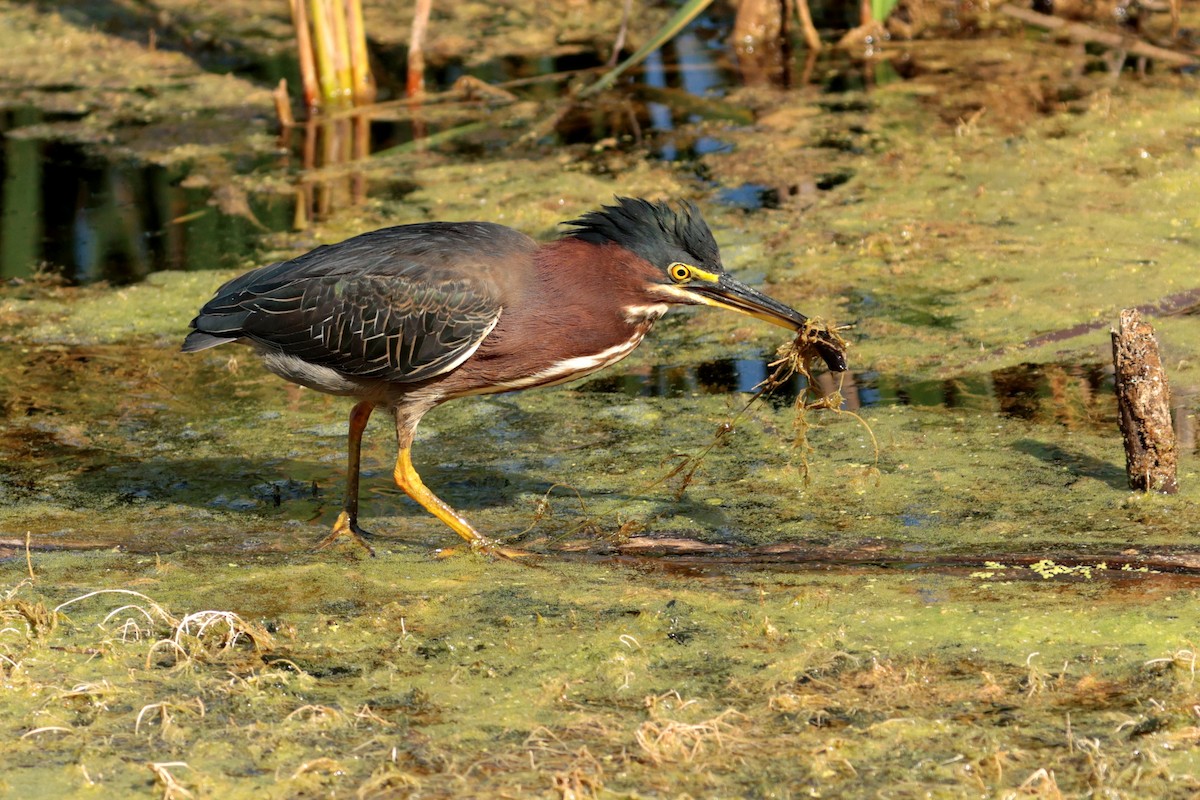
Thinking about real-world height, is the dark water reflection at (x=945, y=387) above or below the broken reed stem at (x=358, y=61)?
below

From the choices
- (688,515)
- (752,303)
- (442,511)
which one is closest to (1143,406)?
(752,303)

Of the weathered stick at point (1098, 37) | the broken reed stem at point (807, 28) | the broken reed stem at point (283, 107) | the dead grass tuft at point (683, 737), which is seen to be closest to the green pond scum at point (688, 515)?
the dead grass tuft at point (683, 737)

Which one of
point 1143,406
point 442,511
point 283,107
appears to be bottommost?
point 442,511

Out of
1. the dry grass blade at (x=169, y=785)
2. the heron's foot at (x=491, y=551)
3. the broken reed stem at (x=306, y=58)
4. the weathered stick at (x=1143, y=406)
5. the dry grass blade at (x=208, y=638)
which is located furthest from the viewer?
the broken reed stem at (x=306, y=58)

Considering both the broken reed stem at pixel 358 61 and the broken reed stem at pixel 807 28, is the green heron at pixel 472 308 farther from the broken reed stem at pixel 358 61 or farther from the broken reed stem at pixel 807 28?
the broken reed stem at pixel 807 28

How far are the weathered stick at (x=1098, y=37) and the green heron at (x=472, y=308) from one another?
22.3 feet

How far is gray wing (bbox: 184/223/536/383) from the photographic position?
519 centimetres

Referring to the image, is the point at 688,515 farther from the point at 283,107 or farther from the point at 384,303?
the point at 283,107

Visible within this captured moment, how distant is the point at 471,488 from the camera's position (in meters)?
5.91

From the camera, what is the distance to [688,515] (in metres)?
5.50

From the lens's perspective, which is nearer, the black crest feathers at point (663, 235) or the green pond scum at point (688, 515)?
the green pond scum at point (688, 515)

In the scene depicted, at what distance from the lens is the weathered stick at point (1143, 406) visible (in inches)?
197

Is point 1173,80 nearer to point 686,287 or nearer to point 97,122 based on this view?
point 686,287

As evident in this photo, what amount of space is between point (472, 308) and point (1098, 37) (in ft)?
26.1
